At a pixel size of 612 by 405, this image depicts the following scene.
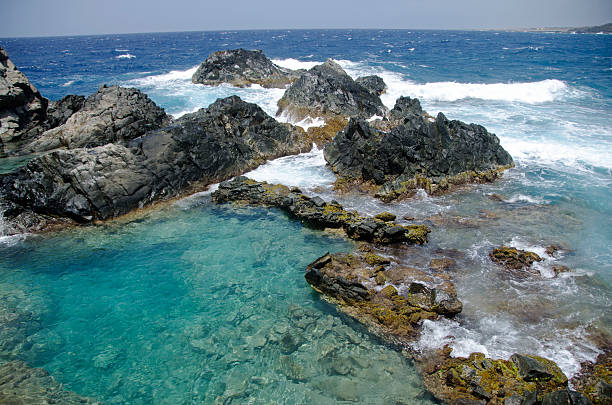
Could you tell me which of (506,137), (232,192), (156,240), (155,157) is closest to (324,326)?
(156,240)

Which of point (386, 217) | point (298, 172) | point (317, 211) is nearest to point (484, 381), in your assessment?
point (386, 217)

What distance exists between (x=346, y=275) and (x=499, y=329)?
493 cm

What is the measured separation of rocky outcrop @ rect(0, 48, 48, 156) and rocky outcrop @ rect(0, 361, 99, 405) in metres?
22.6

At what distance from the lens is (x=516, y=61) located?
65.2 metres

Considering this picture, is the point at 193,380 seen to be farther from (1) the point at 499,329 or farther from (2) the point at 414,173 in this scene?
(2) the point at 414,173

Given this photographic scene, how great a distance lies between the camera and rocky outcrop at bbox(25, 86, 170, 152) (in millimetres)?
24953

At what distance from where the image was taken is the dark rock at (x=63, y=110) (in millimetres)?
28531

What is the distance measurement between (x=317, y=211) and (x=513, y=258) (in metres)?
8.08

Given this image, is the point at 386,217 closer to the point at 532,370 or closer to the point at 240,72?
the point at 532,370

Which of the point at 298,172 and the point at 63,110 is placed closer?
the point at 298,172

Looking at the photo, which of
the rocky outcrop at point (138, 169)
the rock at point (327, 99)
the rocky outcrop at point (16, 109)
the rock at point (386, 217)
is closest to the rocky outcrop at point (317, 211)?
the rock at point (386, 217)

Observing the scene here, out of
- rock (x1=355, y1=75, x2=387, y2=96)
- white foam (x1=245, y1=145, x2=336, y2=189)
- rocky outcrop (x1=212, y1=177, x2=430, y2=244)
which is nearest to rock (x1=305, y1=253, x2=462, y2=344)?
rocky outcrop (x1=212, y1=177, x2=430, y2=244)

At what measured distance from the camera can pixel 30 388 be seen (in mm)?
8945

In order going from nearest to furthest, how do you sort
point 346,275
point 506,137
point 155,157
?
point 346,275 → point 155,157 → point 506,137
